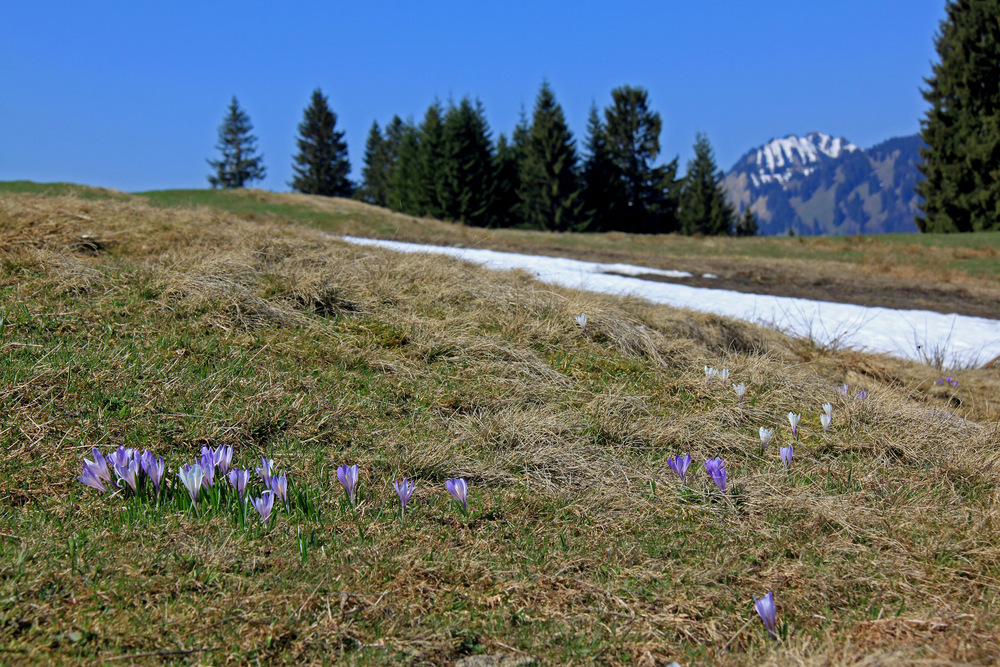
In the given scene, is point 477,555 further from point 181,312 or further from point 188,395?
point 181,312

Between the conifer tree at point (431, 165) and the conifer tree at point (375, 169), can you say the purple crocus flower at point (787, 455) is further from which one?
the conifer tree at point (375, 169)

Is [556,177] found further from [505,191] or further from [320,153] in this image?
[320,153]

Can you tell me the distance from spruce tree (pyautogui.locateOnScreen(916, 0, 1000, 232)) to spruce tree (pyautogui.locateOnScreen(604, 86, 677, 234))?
721 inches

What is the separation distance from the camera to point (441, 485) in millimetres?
2779

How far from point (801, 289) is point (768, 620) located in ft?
32.9

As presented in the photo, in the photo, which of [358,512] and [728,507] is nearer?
[358,512]

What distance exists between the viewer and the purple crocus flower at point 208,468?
7.89 feet

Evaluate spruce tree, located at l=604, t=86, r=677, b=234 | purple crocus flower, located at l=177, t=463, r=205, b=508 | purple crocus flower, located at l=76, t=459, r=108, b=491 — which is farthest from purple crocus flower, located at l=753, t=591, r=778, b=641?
spruce tree, located at l=604, t=86, r=677, b=234

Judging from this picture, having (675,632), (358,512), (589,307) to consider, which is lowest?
(675,632)

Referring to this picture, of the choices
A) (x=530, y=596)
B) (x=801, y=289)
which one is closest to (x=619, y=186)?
(x=801, y=289)

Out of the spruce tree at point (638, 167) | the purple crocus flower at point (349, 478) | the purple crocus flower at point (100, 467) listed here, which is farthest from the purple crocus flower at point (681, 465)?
the spruce tree at point (638, 167)

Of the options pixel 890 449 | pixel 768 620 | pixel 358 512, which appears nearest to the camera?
pixel 768 620

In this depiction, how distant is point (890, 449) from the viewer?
344 centimetres

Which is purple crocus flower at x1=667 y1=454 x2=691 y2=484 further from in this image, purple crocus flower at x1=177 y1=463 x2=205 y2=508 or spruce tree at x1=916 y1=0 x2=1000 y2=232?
spruce tree at x1=916 y1=0 x2=1000 y2=232
